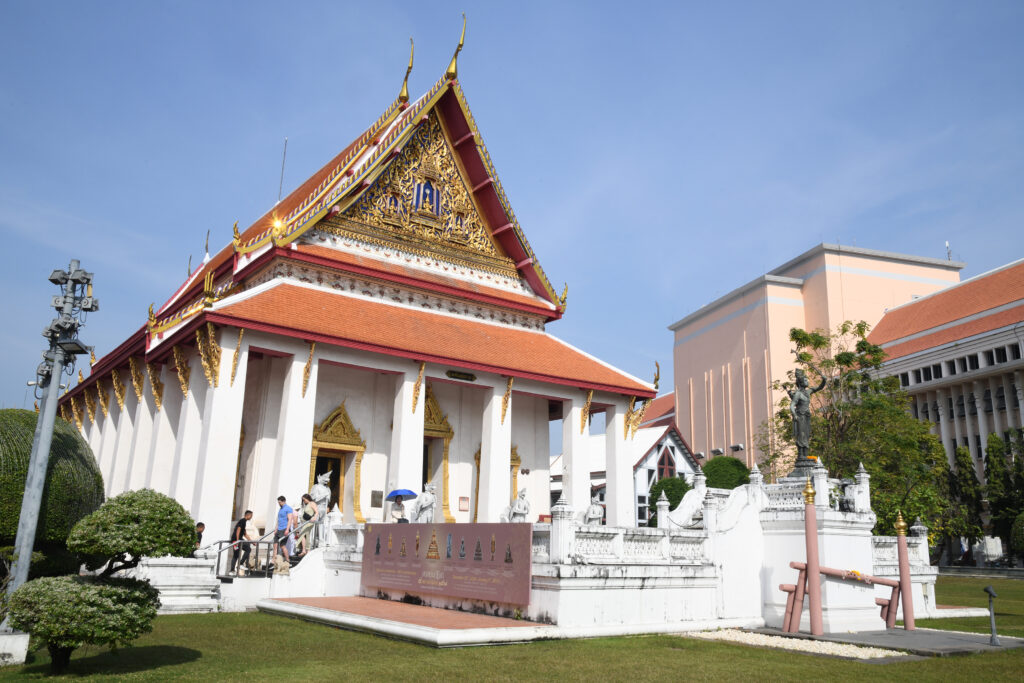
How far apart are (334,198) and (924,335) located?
3593 cm

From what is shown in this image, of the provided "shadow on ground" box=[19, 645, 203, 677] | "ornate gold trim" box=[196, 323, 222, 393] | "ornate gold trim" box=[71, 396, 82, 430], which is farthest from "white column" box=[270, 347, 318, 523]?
"ornate gold trim" box=[71, 396, 82, 430]

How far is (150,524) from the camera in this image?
252 inches

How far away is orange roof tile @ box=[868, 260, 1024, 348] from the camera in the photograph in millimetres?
39906

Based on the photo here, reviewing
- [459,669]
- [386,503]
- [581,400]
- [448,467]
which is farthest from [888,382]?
[459,669]

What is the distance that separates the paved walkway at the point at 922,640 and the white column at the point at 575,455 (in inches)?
359

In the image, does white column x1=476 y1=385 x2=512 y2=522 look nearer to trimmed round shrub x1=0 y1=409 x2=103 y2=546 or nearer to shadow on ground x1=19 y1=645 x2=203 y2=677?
shadow on ground x1=19 y1=645 x2=203 y2=677

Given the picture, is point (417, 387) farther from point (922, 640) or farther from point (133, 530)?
point (133, 530)

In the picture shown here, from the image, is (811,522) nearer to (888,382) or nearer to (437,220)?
(437,220)

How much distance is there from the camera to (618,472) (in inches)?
786

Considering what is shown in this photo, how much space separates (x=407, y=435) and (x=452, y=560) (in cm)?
682

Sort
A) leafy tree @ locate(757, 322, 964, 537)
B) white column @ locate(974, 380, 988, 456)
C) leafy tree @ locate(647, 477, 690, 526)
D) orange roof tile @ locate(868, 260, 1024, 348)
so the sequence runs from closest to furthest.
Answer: leafy tree @ locate(757, 322, 964, 537) → leafy tree @ locate(647, 477, 690, 526) → white column @ locate(974, 380, 988, 456) → orange roof tile @ locate(868, 260, 1024, 348)

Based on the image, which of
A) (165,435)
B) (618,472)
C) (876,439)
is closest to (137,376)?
(165,435)

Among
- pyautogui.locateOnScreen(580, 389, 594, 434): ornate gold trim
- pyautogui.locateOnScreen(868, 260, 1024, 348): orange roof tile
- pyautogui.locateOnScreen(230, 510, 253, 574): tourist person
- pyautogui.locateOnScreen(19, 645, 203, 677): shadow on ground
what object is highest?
pyautogui.locateOnScreen(868, 260, 1024, 348): orange roof tile

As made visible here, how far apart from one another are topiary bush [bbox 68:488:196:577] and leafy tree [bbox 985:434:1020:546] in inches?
1310
